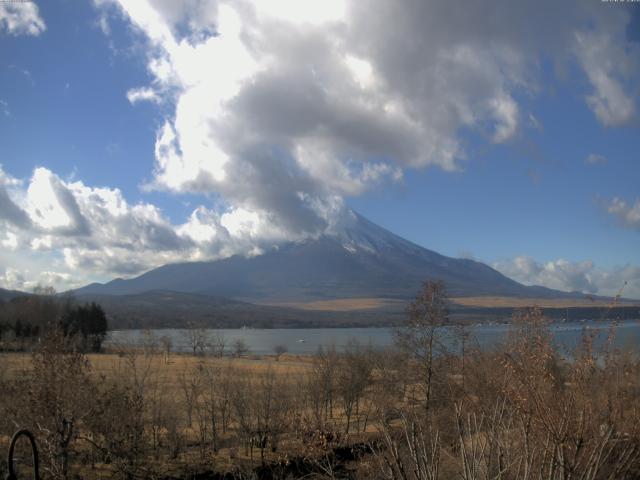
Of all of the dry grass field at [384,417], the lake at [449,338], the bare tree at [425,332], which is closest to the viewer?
the dry grass field at [384,417]

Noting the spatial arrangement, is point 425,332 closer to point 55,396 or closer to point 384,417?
point 55,396

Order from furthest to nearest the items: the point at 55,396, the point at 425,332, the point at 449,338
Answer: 1. the point at 449,338
2. the point at 425,332
3. the point at 55,396

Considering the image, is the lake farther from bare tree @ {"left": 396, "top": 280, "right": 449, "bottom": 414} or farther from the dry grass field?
bare tree @ {"left": 396, "top": 280, "right": 449, "bottom": 414}

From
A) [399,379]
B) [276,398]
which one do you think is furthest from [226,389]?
[399,379]

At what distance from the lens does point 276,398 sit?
86.0ft

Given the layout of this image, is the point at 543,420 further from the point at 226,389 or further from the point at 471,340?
the point at 226,389

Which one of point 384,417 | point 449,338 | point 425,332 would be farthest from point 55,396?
point 449,338

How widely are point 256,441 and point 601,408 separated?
19.5 m

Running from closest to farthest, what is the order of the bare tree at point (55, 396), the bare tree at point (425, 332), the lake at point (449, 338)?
the lake at point (449, 338) → the bare tree at point (55, 396) → the bare tree at point (425, 332)

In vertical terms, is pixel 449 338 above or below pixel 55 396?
above

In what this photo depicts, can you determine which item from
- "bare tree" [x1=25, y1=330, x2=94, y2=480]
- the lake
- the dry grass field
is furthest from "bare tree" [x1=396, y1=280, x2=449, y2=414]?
"bare tree" [x1=25, y1=330, x2=94, y2=480]

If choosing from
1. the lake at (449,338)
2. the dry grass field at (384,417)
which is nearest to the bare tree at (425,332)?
the dry grass field at (384,417)

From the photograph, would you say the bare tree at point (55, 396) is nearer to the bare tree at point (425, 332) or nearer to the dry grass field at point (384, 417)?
the dry grass field at point (384, 417)

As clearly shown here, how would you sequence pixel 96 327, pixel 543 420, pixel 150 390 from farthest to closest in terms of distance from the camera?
pixel 96 327
pixel 150 390
pixel 543 420
